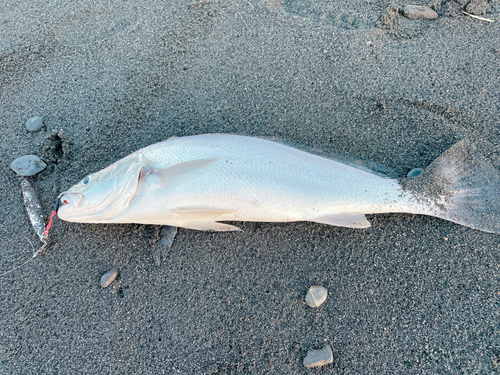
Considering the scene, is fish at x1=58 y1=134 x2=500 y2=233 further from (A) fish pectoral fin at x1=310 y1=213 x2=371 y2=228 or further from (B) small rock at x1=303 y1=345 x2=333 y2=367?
(B) small rock at x1=303 y1=345 x2=333 y2=367

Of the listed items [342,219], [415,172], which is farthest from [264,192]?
[415,172]

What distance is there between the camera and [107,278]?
2395mm

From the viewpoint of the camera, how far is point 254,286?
2.35 m

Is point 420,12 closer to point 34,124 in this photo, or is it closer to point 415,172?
point 415,172

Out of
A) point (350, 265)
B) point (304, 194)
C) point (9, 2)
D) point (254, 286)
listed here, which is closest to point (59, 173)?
point (254, 286)

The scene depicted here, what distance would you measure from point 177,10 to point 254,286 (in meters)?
3.06

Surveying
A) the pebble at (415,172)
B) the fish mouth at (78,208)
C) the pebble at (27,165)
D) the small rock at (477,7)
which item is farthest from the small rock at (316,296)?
the small rock at (477,7)

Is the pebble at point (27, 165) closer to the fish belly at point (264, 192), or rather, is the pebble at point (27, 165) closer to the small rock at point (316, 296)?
the fish belly at point (264, 192)

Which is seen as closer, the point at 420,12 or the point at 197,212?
the point at 197,212

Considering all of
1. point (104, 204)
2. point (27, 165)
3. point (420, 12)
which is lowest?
point (104, 204)

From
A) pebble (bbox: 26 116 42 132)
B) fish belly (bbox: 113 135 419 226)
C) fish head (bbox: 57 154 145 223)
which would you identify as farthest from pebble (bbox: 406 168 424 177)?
pebble (bbox: 26 116 42 132)

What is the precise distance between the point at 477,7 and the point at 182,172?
3.45m

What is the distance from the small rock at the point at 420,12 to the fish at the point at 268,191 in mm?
1679

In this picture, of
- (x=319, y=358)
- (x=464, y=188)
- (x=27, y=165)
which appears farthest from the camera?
(x=27, y=165)
